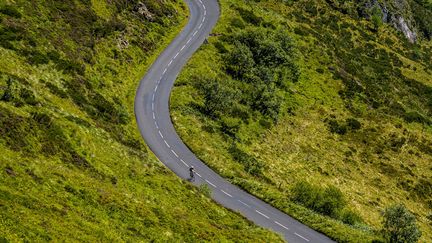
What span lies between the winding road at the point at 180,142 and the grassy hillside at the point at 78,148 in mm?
2010

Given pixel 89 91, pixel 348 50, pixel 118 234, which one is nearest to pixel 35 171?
pixel 118 234

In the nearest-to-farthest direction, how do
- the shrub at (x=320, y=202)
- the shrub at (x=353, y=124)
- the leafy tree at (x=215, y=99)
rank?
the shrub at (x=320, y=202) < the leafy tree at (x=215, y=99) < the shrub at (x=353, y=124)

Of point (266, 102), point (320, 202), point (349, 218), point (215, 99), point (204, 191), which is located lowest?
point (204, 191)

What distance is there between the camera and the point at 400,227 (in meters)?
38.7

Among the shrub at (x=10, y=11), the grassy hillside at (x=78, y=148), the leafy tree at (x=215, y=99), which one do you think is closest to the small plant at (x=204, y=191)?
the grassy hillside at (x=78, y=148)

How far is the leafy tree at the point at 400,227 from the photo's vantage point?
3822 cm

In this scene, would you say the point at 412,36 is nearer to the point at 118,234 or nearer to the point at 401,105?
the point at 401,105

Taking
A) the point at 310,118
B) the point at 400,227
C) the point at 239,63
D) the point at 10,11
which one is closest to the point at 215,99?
the point at 239,63

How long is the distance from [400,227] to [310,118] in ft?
95.3

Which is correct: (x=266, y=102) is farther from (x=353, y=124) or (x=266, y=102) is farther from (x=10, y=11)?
(x=10, y=11)

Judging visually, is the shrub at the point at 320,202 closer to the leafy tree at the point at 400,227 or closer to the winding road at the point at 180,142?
the leafy tree at the point at 400,227

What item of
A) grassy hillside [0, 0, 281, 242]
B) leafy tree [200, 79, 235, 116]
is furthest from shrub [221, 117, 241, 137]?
grassy hillside [0, 0, 281, 242]

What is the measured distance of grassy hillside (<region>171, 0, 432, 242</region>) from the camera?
152 ft

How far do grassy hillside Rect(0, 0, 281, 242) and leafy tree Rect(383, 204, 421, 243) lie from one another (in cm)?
1243
